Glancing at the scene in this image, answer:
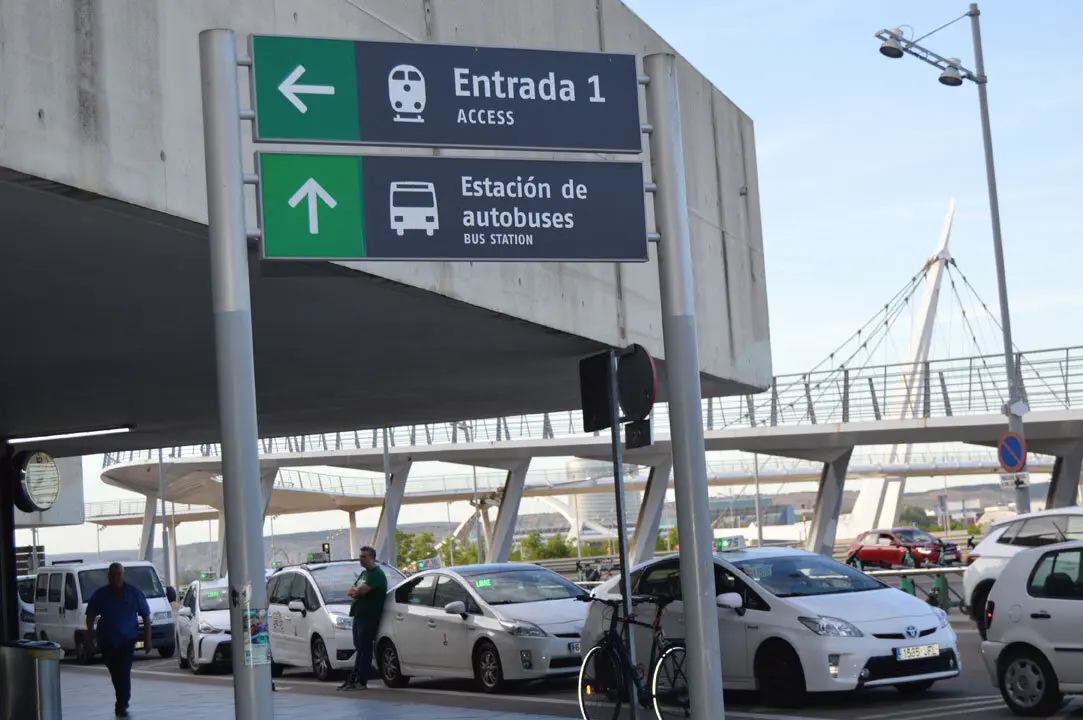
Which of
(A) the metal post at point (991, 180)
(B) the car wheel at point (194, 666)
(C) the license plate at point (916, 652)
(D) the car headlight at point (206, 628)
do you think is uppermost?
(A) the metal post at point (991, 180)

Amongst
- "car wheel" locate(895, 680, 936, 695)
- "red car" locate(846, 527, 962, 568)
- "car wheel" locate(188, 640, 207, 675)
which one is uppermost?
"car wheel" locate(895, 680, 936, 695)

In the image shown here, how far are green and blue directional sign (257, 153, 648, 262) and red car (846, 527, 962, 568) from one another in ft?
139

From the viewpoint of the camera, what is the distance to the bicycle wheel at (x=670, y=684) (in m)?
10.6

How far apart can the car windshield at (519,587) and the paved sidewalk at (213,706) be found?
195 cm

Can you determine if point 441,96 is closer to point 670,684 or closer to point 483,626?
point 670,684

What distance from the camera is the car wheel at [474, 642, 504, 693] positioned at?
619 inches

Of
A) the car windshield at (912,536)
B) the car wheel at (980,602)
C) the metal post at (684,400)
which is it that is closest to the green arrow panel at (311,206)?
the metal post at (684,400)

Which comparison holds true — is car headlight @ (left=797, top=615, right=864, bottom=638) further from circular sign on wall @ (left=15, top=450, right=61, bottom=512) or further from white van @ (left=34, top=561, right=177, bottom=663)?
white van @ (left=34, top=561, right=177, bottom=663)

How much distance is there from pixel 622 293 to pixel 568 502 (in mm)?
136644

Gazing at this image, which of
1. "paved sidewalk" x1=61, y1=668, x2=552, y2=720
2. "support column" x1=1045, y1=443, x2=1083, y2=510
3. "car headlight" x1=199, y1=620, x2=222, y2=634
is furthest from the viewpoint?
"support column" x1=1045, y1=443, x2=1083, y2=510

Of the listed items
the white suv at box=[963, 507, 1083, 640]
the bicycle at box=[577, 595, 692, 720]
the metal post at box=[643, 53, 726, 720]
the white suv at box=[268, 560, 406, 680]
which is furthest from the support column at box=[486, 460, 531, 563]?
the metal post at box=[643, 53, 726, 720]

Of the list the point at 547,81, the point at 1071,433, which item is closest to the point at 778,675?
the point at 547,81

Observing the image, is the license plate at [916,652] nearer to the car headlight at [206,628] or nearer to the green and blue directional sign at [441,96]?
the green and blue directional sign at [441,96]

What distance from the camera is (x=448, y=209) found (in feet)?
20.4
